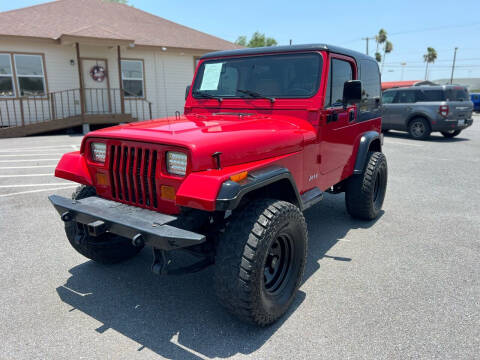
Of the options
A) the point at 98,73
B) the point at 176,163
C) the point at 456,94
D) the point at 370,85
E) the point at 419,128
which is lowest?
the point at 419,128

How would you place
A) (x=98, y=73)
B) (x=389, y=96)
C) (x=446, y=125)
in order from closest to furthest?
(x=446, y=125) → (x=389, y=96) → (x=98, y=73)

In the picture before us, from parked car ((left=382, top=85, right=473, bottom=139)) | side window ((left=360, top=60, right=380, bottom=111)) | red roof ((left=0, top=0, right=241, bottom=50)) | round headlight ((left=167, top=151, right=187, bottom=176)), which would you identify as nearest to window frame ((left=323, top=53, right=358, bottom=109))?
side window ((left=360, top=60, right=380, bottom=111))

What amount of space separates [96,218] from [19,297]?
1.23 meters

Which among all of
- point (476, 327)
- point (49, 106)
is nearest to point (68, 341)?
point (476, 327)

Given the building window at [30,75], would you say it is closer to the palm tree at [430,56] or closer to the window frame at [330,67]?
the window frame at [330,67]

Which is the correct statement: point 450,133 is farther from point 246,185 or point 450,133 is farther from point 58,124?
point 58,124

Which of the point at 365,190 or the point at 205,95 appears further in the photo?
the point at 365,190

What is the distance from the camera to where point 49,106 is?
44.5 ft

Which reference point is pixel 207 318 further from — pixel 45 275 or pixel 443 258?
pixel 443 258

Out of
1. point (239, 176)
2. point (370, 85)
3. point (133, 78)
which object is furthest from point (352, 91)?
point (133, 78)

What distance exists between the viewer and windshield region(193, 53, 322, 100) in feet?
11.7

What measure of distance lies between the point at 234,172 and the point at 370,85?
321 cm

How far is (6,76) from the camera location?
506 inches

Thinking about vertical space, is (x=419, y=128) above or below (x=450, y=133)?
above
